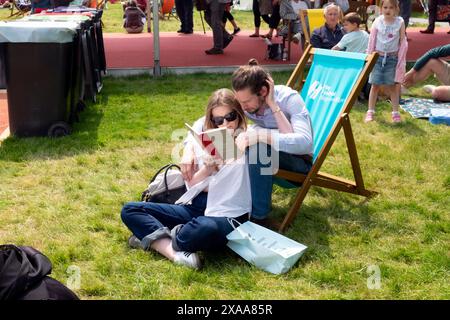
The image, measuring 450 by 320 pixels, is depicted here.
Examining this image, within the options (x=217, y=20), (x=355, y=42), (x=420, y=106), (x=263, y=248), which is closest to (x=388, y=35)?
(x=355, y=42)

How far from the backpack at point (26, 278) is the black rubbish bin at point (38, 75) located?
3.33 meters

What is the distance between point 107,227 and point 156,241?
0.54 m

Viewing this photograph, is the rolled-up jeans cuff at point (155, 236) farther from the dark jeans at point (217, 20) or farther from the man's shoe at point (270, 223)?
the dark jeans at point (217, 20)

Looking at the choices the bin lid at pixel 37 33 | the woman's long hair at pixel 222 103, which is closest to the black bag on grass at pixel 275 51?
the bin lid at pixel 37 33

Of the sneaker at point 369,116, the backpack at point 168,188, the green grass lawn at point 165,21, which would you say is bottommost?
the green grass lawn at point 165,21

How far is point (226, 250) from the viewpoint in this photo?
3.37 metres

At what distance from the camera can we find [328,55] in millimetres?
4367

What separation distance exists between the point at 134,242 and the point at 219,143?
77 cm

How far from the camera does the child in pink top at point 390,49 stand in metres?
6.17

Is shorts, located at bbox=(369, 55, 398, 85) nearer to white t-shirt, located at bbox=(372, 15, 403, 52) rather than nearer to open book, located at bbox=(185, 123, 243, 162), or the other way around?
Result: white t-shirt, located at bbox=(372, 15, 403, 52)

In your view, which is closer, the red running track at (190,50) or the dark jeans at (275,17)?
the red running track at (190,50)

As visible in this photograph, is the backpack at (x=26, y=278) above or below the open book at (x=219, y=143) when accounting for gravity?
below

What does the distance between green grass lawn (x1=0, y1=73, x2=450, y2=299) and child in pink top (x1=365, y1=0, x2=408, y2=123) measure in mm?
356
